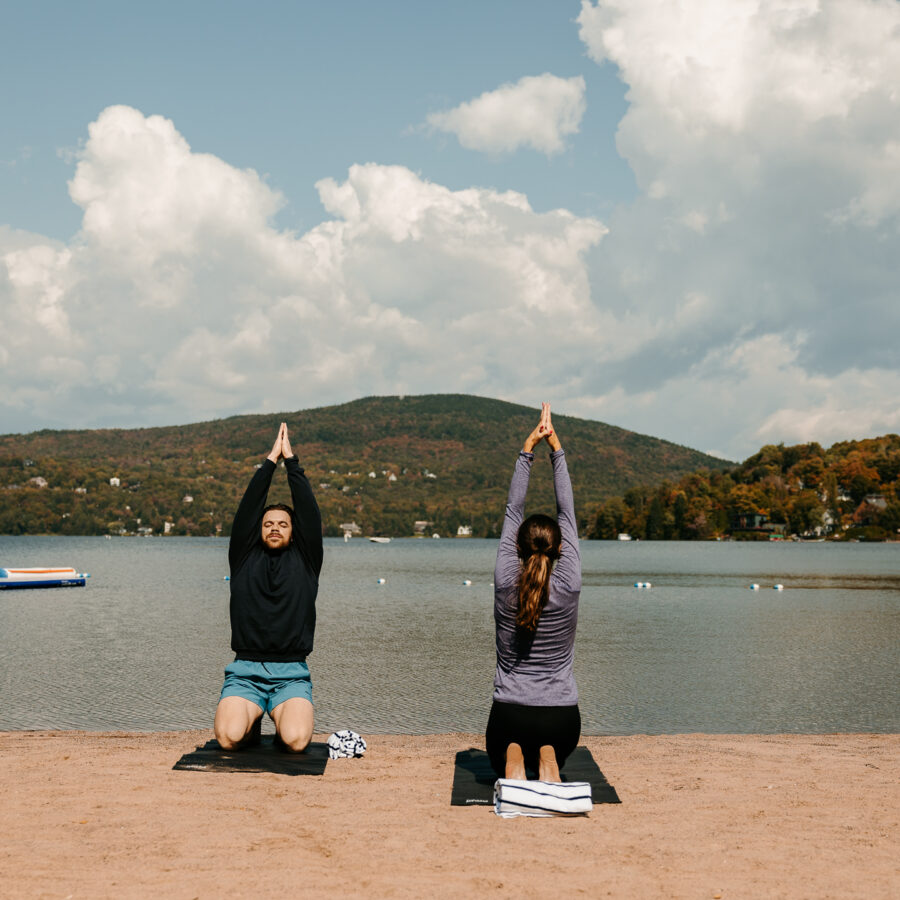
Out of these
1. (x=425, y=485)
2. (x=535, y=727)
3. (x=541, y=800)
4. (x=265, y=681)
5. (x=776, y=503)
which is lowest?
(x=541, y=800)

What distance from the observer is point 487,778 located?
698cm

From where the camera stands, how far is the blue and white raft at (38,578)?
43500mm

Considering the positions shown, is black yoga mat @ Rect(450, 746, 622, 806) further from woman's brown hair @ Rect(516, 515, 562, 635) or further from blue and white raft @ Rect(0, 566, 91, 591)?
blue and white raft @ Rect(0, 566, 91, 591)

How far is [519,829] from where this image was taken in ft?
18.3

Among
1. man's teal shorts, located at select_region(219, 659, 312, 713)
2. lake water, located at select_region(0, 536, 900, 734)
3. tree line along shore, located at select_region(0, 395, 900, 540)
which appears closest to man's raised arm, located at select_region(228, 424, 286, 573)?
man's teal shorts, located at select_region(219, 659, 312, 713)

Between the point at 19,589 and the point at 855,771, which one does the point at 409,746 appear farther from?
the point at 19,589

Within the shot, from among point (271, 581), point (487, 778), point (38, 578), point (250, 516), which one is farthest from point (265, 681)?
point (38, 578)

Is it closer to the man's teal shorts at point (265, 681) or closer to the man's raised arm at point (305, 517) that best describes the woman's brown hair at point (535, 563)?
the man's raised arm at point (305, 517)

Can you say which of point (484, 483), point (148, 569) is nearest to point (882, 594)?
point (148, 569)

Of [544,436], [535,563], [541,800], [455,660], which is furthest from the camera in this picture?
[455,660]

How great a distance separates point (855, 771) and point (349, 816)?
14.5 ft

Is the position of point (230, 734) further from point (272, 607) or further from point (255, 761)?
point (272, 607)

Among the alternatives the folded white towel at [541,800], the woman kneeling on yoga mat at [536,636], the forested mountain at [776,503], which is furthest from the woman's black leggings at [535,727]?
the forested mountain at [776,503]

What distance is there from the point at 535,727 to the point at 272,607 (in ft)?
7.36
